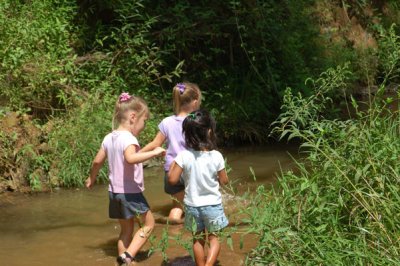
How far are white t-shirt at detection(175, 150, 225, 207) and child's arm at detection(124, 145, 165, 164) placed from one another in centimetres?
26

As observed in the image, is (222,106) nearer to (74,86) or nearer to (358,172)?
(74,86)

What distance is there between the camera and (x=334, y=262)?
3945mm

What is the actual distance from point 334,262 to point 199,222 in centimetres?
116


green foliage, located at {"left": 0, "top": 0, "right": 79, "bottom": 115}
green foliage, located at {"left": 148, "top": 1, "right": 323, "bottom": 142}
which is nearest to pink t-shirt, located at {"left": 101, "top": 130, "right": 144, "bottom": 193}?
green foliage, located at {"left": 0, "top": 0, "right": 79, "bottom": 115}

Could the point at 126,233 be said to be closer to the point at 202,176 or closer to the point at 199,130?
the point at 202,176

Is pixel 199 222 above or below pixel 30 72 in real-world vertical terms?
below

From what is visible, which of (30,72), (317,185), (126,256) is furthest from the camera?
(30,72)

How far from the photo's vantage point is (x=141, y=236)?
201 inches

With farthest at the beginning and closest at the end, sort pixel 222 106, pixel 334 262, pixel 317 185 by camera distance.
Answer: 1. pixel 222 106
2. pixel 317 185
3. pixel 334 262

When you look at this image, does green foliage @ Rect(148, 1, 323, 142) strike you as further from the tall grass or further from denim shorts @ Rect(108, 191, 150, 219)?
the tall grass

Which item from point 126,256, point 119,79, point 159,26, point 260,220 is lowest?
point 126,256

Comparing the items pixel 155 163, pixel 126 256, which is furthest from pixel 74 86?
pixel 126 256

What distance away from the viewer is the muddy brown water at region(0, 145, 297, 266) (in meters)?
5.35

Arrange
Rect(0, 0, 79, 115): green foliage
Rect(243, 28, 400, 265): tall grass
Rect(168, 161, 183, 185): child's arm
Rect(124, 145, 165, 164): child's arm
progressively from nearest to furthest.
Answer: Rect(243, 28, 400, 265): tall grass → Rect(168, 161, 183, 185): child's arm → Rect(124, 145, 165, 164): child's arm → Rect(0, 0, 79, 115): green foliage
